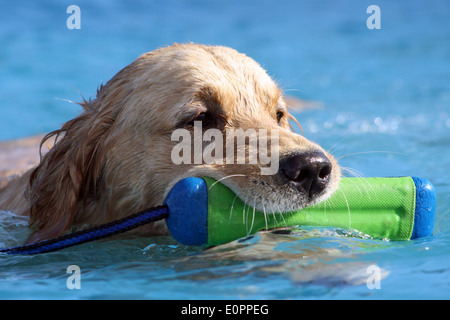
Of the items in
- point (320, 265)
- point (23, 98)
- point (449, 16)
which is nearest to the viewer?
point (320, 265)

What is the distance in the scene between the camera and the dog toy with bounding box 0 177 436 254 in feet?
10.9

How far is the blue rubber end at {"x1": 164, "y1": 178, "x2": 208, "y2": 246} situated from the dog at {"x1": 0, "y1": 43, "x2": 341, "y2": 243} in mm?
209

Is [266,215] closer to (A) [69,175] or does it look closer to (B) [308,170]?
(B) [308,170]

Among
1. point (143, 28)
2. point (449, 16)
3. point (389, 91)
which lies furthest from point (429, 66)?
point (143, 28)

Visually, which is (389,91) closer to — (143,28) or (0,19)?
(143,28)

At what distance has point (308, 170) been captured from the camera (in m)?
3.29

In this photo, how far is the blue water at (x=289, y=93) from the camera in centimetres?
323

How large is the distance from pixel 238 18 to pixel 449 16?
16.9 feet

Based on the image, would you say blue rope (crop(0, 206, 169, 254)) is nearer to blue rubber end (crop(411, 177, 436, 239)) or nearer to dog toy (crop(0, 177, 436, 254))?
dog toy (crop(0, 177, 436, 254))

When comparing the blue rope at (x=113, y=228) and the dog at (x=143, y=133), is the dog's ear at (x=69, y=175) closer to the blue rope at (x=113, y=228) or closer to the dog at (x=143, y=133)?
the dog at (x=143, y=133)

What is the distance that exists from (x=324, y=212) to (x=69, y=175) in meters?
1.56

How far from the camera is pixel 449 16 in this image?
1560 cm

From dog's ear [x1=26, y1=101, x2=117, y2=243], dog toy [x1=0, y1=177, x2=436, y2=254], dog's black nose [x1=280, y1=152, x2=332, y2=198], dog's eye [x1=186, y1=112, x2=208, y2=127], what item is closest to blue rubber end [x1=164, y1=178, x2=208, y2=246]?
dog toy [x1=0, y1=177, x2=436, y2=254]
